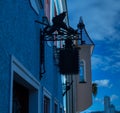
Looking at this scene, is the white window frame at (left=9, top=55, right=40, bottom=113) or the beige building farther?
the beige building

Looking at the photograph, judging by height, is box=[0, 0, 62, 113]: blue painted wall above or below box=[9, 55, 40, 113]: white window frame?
above

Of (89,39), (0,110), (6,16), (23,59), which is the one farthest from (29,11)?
(89,39)

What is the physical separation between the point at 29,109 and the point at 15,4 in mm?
2470

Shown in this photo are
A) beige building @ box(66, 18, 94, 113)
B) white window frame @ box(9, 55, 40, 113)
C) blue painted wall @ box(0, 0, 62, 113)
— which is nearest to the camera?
blue painted wall @ box(0, 0, 62, 113)

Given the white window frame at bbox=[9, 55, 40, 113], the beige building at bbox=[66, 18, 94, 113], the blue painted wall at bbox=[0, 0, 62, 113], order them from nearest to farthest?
1. the blue painted wall at bbox=[0, 0, 62, 113]
2. the white window frame at bbox=[9, 55, 40, 113]
3. the beige building at bbox=[66, 18, 94, 113]

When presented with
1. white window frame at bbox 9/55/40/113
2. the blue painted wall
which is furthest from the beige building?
the blue painted wall

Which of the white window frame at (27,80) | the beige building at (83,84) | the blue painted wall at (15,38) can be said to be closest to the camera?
the blue painted wall at (15,38)

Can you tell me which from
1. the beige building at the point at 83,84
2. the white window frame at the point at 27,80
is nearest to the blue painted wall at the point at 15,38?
the white window frame at the point at 27,80

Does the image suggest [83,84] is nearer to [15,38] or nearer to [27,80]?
[27,80]

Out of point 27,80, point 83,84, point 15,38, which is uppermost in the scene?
point 83,84

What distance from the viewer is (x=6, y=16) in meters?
4.13

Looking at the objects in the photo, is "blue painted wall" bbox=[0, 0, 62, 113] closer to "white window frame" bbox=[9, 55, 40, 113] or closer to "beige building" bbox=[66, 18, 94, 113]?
"white window frame" bbox=[9, 55, 40, 113]

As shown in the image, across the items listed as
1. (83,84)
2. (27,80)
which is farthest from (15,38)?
(83,84)

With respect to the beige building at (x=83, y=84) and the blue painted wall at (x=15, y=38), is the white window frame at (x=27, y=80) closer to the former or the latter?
the blue painted wall at (x=15, y=38)
